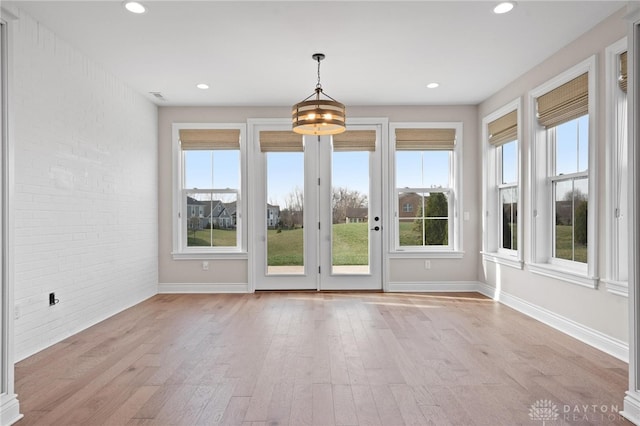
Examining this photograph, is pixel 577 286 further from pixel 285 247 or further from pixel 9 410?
pixel 9 410

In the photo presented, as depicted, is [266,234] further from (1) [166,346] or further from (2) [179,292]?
(1) [166,346]

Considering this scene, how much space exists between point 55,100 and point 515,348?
14.6ft

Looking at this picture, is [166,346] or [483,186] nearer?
[166,346]

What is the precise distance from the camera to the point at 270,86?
498 cm

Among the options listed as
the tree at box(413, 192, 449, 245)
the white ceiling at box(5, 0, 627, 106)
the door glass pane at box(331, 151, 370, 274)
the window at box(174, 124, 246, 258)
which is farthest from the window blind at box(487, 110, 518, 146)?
the window at box(174, 124, 246, 258)

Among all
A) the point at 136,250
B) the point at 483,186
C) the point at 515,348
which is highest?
the point at 483,186

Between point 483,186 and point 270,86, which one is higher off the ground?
point 270,86

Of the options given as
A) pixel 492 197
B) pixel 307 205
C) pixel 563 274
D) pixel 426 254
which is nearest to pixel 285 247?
pixel 307 205

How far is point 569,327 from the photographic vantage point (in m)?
3.78

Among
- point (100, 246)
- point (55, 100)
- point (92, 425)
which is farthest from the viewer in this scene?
point (100, 246)

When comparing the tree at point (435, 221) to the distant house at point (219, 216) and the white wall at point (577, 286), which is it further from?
the distant house at point (219, 216)

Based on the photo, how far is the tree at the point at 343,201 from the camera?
5.98m

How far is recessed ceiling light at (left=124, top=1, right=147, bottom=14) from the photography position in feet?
9.99

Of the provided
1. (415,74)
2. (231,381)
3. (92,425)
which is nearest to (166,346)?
(231,381)
